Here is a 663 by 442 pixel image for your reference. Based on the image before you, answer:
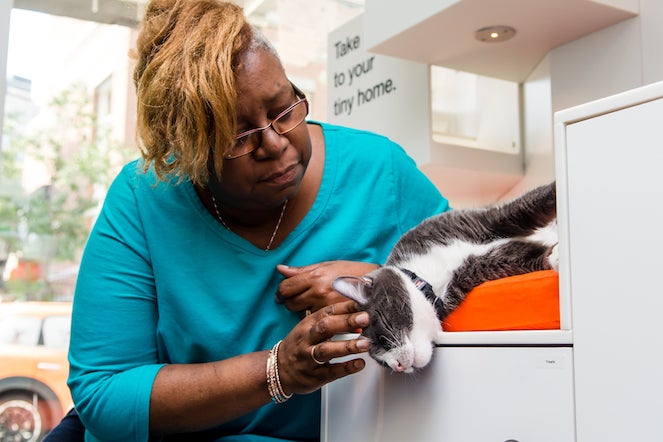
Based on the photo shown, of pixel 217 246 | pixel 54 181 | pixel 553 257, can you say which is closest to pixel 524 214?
pixel 553 257

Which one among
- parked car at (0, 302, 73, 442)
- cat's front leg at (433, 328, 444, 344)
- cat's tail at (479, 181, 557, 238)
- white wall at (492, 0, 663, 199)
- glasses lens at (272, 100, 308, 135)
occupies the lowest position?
parked car at (0, 302, 73, 442)

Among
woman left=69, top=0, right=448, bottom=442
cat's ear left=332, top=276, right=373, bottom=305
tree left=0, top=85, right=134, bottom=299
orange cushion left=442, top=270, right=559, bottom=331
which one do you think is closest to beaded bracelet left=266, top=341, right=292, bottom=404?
woman left=69, top=0, right=448, bottom=442

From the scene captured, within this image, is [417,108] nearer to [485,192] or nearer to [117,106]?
[485,192]

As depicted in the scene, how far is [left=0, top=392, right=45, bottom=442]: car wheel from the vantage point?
2.13 meters

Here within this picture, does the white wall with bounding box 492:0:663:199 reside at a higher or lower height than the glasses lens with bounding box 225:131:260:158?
higher

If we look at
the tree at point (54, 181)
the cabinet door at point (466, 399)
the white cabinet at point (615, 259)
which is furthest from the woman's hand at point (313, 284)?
the tree at point (54, 181)

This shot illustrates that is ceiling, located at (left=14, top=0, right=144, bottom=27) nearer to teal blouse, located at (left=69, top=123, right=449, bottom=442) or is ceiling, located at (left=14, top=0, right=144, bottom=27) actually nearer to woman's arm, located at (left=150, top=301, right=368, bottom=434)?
teal blouse, located at (left=69, top=123, right=449, bottom=442)

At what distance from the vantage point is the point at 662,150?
583 mm

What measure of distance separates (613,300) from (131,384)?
0.65m

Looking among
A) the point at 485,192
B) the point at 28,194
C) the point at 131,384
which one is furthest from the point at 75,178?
the point at 131,384

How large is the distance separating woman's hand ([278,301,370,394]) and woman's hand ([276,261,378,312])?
13 centimetres

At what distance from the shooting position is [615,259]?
62 centimetres

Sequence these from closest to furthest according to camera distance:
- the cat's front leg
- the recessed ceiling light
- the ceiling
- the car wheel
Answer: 1. the cat's front leg
2. the recessed ceiling light
3. the ceiling
4. the car wheel

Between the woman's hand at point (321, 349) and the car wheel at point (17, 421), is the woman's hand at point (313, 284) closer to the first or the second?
the woman's hand at point (321, 349)
